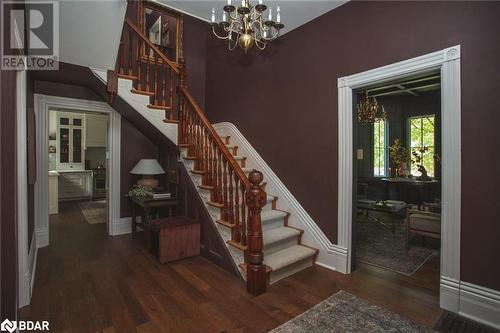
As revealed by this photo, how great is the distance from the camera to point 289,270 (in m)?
2.84

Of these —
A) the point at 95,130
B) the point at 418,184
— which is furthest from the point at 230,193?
the point at 95,130

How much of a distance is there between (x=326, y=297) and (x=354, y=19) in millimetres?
2933

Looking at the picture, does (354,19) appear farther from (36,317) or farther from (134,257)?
(36,317)

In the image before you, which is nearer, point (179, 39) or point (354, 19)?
point (354, 19)

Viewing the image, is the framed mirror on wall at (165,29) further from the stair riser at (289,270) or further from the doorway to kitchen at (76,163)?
the stair riser at (289,270)

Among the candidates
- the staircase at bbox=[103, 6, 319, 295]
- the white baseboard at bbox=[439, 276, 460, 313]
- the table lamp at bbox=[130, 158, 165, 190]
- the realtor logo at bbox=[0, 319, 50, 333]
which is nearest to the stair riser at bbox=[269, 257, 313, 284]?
the staircase at bbox=[103, 6, 319, 295]

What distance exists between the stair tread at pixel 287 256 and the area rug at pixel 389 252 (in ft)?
2.19

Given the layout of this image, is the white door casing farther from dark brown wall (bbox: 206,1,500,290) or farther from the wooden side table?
the wooden side table

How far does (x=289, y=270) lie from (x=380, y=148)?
611 cm

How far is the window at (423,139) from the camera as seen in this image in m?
6.78

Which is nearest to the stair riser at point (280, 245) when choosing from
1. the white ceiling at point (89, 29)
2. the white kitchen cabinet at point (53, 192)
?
the white ceiling at point (89, 29)

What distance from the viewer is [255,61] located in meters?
4.07

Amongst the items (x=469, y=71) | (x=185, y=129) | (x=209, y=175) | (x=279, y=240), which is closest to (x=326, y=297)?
(x=279, y=240)

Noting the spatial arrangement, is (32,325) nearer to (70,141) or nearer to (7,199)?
(7,199)
